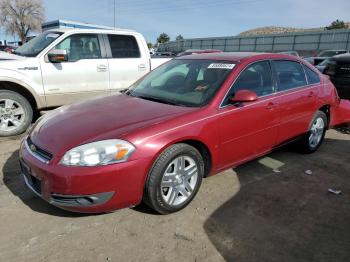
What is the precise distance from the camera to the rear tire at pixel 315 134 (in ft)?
16.0

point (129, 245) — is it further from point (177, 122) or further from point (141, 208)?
point (177, 122)

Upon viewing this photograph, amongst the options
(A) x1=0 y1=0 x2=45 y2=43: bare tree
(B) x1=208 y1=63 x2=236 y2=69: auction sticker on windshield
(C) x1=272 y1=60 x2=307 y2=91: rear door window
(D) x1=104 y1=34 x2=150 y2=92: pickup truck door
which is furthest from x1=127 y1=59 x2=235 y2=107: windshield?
(A) x1=0 y1=0 x2=45 y2=43: bare tree

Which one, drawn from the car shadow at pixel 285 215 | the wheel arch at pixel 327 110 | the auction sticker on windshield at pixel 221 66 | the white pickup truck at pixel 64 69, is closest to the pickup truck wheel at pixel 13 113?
the white pickup truck at pixel 64 69

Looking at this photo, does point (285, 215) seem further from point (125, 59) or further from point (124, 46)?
point (124, 46)

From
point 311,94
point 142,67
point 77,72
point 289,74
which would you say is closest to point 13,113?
point 77,72

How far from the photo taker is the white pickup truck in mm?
5414

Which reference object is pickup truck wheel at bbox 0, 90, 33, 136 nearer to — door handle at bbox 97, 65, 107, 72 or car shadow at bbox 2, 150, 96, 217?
car shadow at bbox 2, 150, 96, 217

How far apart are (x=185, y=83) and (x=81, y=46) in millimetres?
3103

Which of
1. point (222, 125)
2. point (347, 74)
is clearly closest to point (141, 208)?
point (222, 125)

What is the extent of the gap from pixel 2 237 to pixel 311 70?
14.9ft

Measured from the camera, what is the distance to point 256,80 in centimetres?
393

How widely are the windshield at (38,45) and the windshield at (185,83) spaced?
2.45 metres

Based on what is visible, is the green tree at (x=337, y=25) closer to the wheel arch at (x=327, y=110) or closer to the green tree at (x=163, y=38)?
the green tree at (x=163, y=38)

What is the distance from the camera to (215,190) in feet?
12.1
